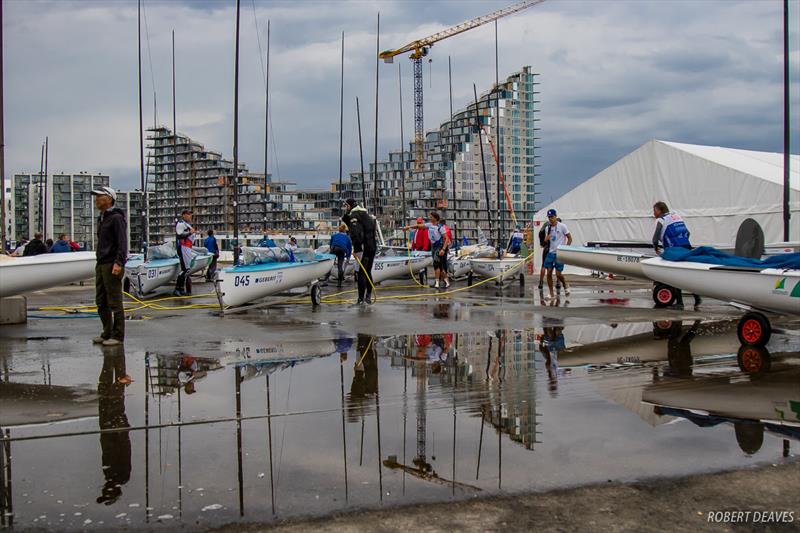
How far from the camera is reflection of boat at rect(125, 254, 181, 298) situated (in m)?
16.4

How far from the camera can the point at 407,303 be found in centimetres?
1432

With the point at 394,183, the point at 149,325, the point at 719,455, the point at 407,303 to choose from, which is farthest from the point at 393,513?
the point at 394,183

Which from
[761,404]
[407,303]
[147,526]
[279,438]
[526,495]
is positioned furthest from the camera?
[407,303]

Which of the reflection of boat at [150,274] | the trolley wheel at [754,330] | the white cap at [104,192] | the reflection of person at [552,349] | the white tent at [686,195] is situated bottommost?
the reflection of person at [552,349]

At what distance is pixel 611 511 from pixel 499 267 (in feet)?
53.4

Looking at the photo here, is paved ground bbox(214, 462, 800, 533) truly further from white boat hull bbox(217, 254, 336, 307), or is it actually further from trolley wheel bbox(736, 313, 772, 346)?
white boat hull bbox(217, 254, 336, 307)

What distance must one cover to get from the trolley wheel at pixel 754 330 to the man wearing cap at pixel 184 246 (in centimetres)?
1187

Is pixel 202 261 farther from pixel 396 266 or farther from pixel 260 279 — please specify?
pixel 260 279

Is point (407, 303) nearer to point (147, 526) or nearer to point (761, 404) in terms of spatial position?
point (761, 404)

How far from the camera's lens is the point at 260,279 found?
506 inches

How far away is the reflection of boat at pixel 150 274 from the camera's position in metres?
16.4

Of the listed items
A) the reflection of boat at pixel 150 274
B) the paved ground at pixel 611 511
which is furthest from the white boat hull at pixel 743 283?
the reflection of boat at pixel 150 274

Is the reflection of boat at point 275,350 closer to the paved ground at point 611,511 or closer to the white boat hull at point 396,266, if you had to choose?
the paved ground at point 611,511

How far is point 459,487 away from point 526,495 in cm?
36
